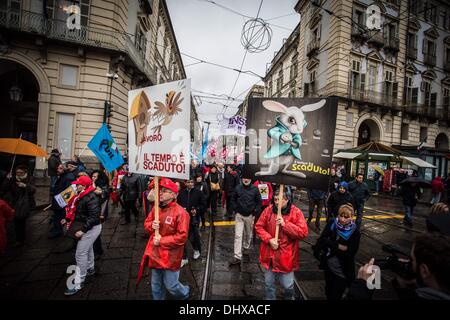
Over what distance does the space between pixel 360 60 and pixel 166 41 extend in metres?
20.4

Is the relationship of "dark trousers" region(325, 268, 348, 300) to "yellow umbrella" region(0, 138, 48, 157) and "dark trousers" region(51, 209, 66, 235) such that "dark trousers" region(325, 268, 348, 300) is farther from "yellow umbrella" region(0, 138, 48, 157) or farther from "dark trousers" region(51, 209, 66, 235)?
"yellow umbrella" region(0, 138, 48, 157)

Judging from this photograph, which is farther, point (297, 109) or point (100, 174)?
point (100, 174)

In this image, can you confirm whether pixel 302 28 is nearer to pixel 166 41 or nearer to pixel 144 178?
pixel 166 41

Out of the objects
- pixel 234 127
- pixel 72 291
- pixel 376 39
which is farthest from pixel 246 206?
pixel 376 39

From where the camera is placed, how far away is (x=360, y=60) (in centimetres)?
1878

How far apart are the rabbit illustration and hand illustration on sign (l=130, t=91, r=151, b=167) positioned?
5.14ft

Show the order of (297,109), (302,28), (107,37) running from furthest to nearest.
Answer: (302,28) < (107,37) < (297,109)

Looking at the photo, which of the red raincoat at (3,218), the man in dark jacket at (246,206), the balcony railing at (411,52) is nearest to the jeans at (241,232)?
the man in dark jacket at (246,206)

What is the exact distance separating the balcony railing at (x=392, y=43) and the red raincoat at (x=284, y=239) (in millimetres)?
24329

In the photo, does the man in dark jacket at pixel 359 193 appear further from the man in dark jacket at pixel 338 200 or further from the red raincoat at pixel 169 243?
the red raincoat at pixel 169 243

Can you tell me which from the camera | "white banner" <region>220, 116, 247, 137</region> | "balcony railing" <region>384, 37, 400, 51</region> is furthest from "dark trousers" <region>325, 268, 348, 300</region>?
"balcony railing" <region>384, 37, 400, 51</region>

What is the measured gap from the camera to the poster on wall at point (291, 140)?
8.50 ft
